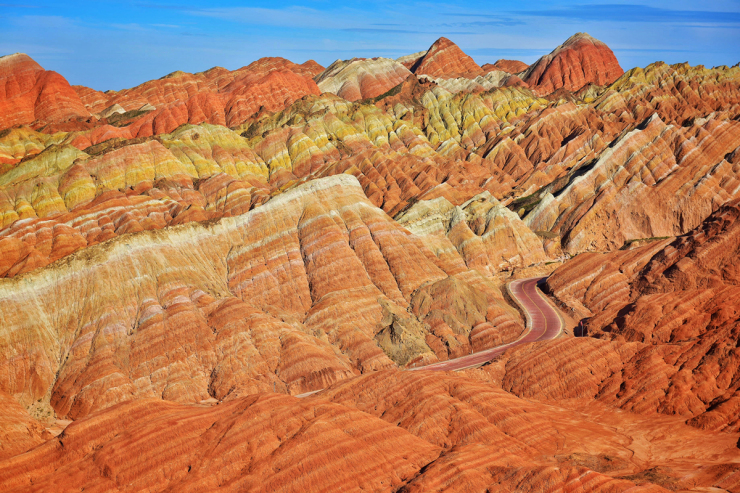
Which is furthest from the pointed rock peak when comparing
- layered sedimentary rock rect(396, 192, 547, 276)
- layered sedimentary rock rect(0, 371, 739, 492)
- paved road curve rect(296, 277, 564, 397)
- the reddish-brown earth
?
layered sedimentary rock rect(0, 371, 739, 492)

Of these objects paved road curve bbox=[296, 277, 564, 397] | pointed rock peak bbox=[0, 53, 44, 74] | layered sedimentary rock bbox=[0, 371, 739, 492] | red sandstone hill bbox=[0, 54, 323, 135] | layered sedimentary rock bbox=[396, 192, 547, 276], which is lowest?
layered sedimentary rock bbox=[0, 371, 739, 492]

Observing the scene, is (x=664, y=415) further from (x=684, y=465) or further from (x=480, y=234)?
(x=480, y=234)

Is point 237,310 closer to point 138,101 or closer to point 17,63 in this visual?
point 17,63

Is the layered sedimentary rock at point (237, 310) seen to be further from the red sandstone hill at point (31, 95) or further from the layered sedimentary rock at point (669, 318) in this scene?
the red sandstone hill at point (31, 95)

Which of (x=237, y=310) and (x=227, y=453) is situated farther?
(x=237, y=310)

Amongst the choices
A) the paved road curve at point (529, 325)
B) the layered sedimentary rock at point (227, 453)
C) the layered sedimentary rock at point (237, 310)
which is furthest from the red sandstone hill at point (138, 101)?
the layered sedimentary rock at point (227, 453)

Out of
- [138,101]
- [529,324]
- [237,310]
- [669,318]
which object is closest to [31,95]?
[138,101]

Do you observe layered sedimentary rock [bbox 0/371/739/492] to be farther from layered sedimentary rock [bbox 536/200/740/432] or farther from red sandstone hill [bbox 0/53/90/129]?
red sandstone hill [bbox 0/53/90/129]
